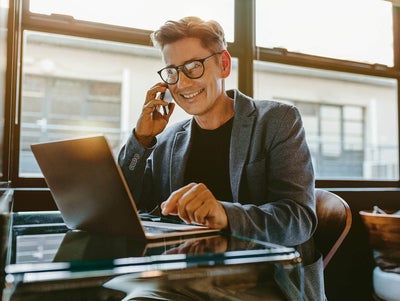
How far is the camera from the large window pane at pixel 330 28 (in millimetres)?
2580

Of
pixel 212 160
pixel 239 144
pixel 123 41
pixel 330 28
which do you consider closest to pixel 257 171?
pixel 239 144

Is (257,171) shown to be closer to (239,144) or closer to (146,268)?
(239,144)

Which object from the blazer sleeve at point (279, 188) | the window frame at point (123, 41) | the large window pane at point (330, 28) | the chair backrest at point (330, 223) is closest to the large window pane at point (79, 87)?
the window frame at point (123, 41)

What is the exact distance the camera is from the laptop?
28.9 inches

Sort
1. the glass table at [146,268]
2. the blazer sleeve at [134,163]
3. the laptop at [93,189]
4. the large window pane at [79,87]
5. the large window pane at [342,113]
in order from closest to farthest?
the glass table at [146,268] < the laptop at [93,189] < the blazer sleeve at [134,163] < the large window pane at [79,87] < the large window pane at [342,113]

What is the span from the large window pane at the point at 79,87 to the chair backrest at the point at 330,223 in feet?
2.62

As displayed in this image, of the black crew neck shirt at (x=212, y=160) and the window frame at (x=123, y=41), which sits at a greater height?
the window frame at (x=123, y=41)

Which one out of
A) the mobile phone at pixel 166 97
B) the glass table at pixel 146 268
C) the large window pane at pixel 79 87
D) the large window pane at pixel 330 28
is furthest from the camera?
the large window pane at pixel 330 28

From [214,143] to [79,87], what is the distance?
75.5 inches

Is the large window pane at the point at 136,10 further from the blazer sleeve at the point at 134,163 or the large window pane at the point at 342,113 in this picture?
the blazer sleeve at the point at 134,163

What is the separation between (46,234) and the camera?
2.97 feet

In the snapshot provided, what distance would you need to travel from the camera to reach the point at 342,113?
5938mm

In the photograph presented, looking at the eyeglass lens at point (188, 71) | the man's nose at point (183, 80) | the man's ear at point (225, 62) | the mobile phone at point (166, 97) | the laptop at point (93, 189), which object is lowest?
the laptop at point (93, 189)

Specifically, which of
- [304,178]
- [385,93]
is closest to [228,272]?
[304,178]
